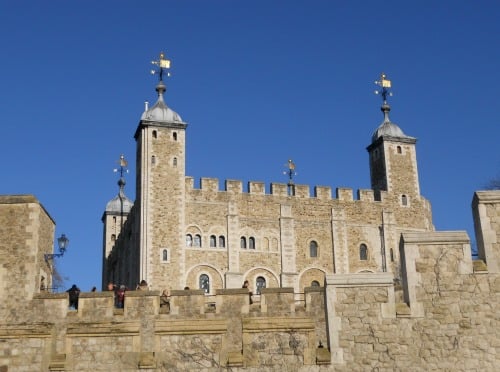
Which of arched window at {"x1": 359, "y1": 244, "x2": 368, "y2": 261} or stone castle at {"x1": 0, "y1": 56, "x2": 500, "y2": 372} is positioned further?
arched window at {"x1": 359, "y1": 244, "x2": 368, "y2": 261}

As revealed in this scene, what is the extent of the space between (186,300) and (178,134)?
35508 millimetres

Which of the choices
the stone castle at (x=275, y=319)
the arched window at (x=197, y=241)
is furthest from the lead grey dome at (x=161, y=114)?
the stone castle at (x=275, y=319)

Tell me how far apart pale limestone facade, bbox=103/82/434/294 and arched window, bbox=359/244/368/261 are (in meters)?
0.06

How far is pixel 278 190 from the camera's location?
Answer: 169 feet

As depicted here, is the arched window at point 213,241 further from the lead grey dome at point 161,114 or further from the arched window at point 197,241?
the lead grey dome at point 161,114

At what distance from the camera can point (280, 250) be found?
164ft

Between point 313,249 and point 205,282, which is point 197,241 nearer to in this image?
point 205,282

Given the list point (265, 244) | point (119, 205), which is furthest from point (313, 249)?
point (119, 205)

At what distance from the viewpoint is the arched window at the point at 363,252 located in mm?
51375

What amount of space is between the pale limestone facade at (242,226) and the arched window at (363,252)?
6cm

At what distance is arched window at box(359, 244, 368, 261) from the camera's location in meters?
51.4

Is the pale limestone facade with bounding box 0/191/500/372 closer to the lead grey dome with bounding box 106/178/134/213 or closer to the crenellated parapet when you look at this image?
the crenellated parapet

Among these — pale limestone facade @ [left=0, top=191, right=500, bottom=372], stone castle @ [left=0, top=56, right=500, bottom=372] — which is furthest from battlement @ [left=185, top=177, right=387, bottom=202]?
pale limestone facade @ [left=0, top=191, right=500, bottom=372]

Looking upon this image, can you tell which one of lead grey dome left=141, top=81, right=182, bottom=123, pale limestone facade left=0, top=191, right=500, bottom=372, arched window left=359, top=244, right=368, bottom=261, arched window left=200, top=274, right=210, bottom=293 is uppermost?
lead grey dome left=141, top=81, right=182, bottom=123
